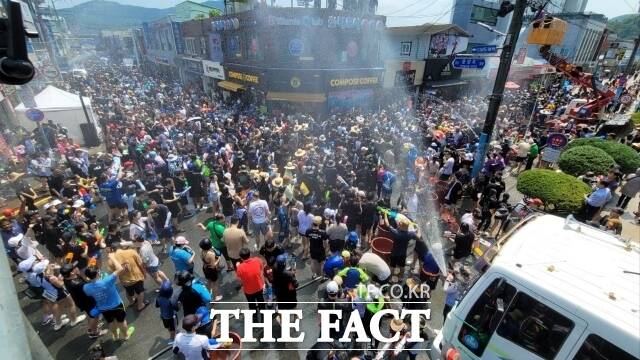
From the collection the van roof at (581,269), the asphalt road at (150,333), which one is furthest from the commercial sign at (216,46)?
the van roof at (581,269)

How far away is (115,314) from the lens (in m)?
5.44

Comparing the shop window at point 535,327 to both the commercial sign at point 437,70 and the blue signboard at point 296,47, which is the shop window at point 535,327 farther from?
the commercial sign at point 437,70

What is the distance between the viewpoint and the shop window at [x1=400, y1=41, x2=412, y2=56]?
2956 cm

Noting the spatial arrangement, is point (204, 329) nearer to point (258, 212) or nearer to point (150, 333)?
point (150, 333)

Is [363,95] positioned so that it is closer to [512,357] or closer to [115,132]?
[115,132]

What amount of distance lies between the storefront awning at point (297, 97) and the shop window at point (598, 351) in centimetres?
2159

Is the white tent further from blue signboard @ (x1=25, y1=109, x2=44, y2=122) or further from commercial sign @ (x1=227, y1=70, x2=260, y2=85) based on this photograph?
commercial sign @ (x1=227, y1=70, x2=260, y2=85)

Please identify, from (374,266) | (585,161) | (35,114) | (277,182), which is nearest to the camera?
(374,266)

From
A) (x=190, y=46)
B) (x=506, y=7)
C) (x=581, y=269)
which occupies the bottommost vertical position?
(x=190, y=46)

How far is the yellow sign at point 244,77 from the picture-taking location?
24.4 m

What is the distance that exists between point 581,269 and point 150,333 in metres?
6.98

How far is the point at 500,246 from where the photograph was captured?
13.3ft

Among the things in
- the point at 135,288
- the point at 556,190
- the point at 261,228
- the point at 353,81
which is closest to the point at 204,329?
the point at 135,288

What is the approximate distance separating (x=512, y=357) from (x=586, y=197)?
24.9 feet
